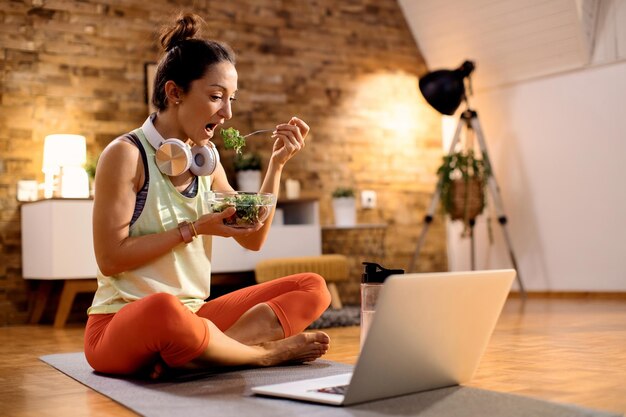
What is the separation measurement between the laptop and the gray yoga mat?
3 centimetres

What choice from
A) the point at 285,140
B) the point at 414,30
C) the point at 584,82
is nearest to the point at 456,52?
the point at 414,30

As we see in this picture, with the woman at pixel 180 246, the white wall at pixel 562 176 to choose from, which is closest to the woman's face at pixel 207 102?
the woman at pixel 180 246

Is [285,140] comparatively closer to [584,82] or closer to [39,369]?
[39,369]

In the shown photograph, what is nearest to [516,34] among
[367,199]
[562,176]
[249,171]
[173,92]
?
[562,176]

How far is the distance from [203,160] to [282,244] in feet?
8.07

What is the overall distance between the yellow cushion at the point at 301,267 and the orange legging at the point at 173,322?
1982 mm

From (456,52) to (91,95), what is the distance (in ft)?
8.63

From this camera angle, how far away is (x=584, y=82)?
16.9 feet

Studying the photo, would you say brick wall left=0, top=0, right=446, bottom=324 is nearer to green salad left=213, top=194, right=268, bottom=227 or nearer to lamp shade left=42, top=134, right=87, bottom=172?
lamp shade left=42, top=134, right=87, bottom=172

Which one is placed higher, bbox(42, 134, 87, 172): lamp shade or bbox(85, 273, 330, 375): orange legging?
bbox(42, 134, 87, 172): lamp shade

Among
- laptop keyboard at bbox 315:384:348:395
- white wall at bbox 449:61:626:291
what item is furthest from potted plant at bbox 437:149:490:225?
laptop keyboard at bbox 315:384:348:395

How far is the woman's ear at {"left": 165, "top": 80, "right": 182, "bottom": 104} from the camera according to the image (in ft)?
6.89

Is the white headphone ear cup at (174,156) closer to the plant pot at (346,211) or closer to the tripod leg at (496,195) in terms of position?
the plant pot at (346,211)

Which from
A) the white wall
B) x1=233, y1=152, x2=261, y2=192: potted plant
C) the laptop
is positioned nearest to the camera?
the laptop
